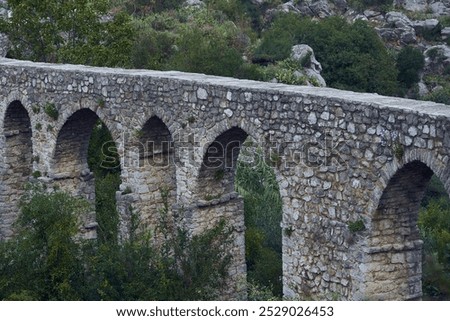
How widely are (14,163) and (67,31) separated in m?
6.26

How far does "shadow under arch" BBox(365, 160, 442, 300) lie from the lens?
35.4 ft

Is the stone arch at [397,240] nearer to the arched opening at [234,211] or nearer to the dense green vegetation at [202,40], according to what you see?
the arched opening at [234,211]

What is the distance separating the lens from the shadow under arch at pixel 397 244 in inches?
425

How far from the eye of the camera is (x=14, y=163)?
18391 millimetres

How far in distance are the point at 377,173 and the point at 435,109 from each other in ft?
3.46

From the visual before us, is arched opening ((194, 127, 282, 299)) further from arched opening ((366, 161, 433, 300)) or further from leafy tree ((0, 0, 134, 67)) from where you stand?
leafy tree ((0, 0, 134, 67))

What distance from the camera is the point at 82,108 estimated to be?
1552cm

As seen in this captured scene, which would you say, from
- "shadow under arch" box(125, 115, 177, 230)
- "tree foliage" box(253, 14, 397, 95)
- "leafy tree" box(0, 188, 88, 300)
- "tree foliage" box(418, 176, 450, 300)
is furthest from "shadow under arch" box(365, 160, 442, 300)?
"tree foliage" box(253, 14, 397, 95)

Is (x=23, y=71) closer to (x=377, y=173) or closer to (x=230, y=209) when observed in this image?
(x=230, y=209)

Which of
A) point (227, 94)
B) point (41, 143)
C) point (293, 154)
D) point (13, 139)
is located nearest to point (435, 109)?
point (293, 154)

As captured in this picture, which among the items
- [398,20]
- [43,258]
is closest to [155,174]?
[43,258]

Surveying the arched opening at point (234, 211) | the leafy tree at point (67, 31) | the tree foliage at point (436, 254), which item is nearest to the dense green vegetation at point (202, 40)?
the leafy tree at point (67, 31)

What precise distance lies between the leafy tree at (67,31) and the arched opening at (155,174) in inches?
322

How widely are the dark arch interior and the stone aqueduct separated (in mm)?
17
